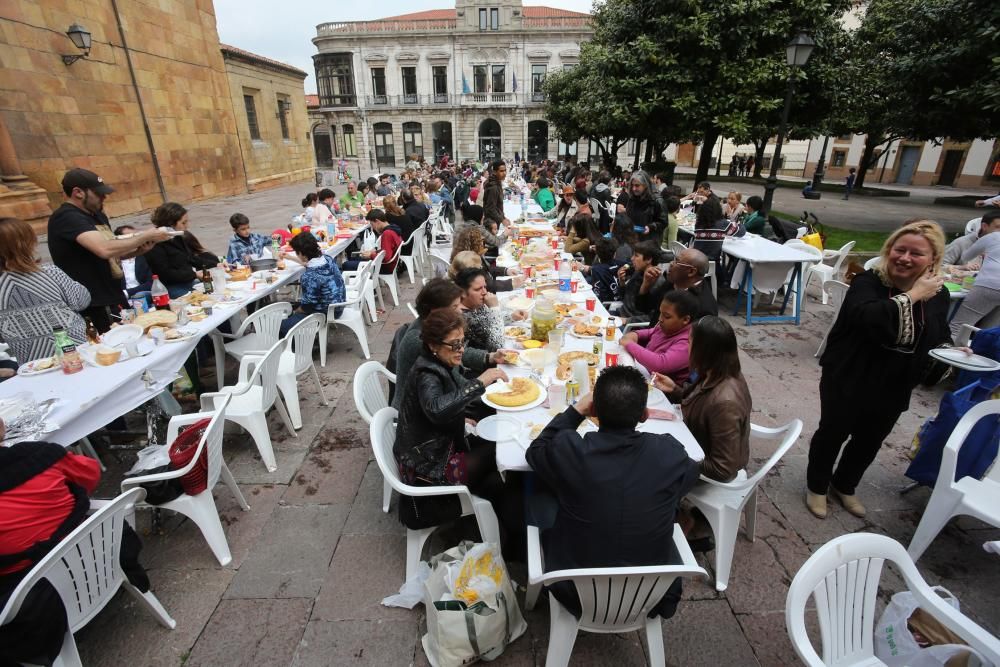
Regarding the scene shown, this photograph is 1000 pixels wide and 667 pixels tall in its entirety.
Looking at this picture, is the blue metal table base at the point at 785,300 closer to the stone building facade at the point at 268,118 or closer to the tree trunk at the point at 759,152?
the tree trunk at the point at 759,152

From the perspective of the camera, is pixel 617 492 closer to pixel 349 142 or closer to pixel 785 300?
pixel 785 300

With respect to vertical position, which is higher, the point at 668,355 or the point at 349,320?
the point at 668,355

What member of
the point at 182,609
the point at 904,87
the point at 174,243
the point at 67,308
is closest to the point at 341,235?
the point at 174,243

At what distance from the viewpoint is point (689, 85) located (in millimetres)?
9766

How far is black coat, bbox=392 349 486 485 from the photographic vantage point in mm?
2301

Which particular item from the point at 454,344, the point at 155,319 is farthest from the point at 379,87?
the point at 454,344

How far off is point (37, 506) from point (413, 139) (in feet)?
134

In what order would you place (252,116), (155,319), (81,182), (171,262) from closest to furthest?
1. (155,319)
2. (81,182)
3. (171,262)
4. (252,116)

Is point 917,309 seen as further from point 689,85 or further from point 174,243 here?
point 689,85

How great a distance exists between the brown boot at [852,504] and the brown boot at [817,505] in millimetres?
177

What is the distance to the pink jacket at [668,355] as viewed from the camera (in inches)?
116

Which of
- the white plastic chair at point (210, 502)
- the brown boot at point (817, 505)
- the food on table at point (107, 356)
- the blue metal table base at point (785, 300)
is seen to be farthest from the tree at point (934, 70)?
the food on table at point (107, 356)

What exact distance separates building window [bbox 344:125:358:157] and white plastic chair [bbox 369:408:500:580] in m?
41.2

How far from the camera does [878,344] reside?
102 inches
